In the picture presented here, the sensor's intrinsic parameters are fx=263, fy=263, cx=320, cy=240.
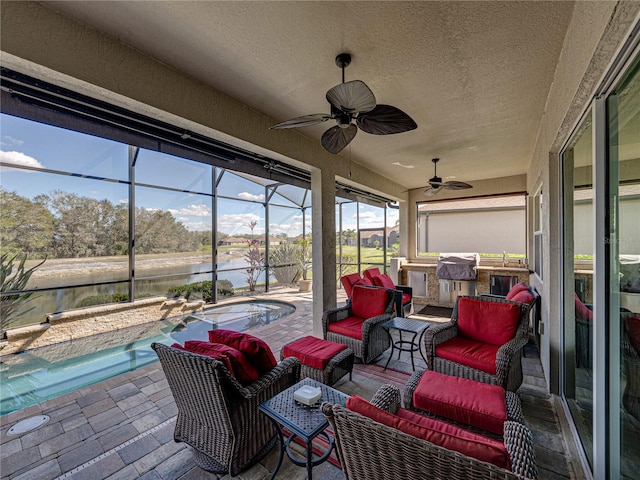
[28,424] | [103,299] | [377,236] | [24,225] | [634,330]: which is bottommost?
[28,424]

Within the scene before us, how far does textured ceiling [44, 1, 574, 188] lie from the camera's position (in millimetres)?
1751

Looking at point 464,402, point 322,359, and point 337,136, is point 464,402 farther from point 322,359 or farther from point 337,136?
point 337,136

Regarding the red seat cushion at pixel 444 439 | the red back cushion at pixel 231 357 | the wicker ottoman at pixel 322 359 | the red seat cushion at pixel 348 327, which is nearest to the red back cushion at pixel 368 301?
the red seat cushion at pixel 348 327

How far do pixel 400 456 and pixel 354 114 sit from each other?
2.25 meters

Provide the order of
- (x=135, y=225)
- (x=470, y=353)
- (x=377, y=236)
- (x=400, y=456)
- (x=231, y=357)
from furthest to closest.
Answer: (x=377, y=236) < (x=135, y=225) < (x=470, y=353) < (x=231, y=357) < (x=400, y=456)

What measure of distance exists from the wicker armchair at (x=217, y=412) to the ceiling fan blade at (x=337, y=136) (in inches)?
88.4

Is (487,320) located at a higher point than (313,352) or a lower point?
higher

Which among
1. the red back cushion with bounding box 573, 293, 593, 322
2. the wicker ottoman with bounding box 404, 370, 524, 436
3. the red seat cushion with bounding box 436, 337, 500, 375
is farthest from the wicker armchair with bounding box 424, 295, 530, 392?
the red back cushion with bounding box 573, 293, 593, 322

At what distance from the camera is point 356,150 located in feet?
15.0

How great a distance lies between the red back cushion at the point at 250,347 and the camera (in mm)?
1957

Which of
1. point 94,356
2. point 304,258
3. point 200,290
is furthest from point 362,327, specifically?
point 304,258

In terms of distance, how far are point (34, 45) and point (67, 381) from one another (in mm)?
3761

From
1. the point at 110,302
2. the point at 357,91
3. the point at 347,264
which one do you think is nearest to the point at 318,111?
the point at 357,91

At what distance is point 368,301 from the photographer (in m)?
3.82
